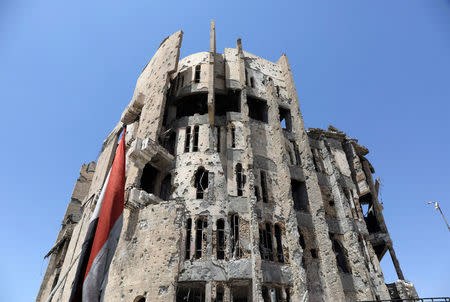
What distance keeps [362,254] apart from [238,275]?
10870 millimetres

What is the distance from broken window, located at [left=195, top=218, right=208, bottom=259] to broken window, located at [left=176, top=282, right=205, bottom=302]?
1658mm

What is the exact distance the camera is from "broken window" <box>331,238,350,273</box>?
22438 mm

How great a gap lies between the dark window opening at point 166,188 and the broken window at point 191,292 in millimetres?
6881

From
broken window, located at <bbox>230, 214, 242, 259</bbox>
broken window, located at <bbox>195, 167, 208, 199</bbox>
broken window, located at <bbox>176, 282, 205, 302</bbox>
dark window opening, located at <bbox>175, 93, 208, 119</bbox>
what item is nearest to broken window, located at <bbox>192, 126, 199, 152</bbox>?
broken window, located at <bbox>195, 167, 208, 199</bbox>

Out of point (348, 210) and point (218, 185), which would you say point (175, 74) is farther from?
point (348, 210)

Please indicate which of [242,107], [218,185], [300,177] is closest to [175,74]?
[242,107]

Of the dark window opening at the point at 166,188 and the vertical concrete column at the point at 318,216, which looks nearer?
the vertical concrete column at the point at 318,216

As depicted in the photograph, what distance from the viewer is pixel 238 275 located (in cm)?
1806

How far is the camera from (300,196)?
2523cm

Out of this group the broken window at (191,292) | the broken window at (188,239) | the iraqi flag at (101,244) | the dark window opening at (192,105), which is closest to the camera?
the iraqi flag at (101,244)

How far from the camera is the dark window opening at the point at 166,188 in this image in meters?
23.1

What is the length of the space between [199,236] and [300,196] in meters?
9.87

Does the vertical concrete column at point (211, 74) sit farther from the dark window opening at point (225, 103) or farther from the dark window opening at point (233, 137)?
the dark window opening at point (225, 103)

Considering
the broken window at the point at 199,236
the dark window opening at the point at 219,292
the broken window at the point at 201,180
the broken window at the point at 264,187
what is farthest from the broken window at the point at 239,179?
the dark window opening at the point at 219,292
